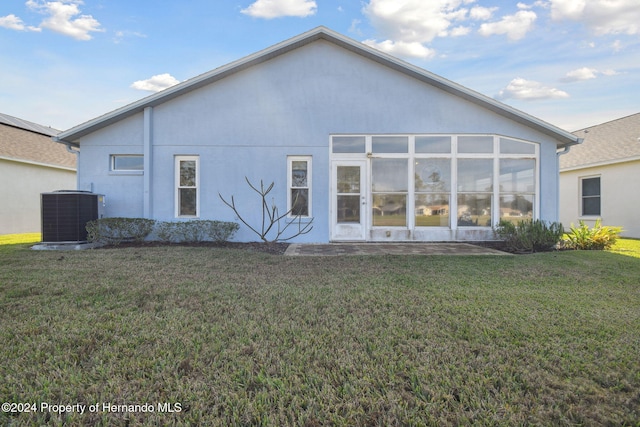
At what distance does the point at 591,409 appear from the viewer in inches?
71.7

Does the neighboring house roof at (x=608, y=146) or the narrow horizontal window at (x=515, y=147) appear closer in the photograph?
the narrow horizontal window at (x=515, y=147)

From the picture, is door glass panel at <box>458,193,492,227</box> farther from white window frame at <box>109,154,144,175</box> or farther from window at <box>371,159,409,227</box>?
white window frame at <box>109,154,144,175</box>

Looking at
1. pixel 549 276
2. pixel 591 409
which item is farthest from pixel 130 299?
A: pixel 549 276

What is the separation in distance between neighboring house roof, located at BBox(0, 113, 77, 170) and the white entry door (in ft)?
41.4

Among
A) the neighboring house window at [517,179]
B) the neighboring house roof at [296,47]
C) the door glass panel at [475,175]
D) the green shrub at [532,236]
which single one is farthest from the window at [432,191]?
the neighboring house roof at [296,47]

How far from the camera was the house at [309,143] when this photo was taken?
8.95 metres

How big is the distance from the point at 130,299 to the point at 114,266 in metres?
2.27

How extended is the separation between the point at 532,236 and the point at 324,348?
758 centimetres

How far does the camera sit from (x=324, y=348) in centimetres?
256

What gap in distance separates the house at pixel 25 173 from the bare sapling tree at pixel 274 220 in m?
9.78

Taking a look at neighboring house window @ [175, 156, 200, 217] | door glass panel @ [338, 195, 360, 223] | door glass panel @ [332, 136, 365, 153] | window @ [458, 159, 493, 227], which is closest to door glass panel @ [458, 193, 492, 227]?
window @ [458, 159, 493, 227]

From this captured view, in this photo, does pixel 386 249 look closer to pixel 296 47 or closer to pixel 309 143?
pixel 309 143

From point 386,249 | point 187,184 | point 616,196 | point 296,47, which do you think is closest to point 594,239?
point 386,249

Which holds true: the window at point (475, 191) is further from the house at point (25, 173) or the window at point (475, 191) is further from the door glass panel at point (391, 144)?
the house at point (25, 173)
